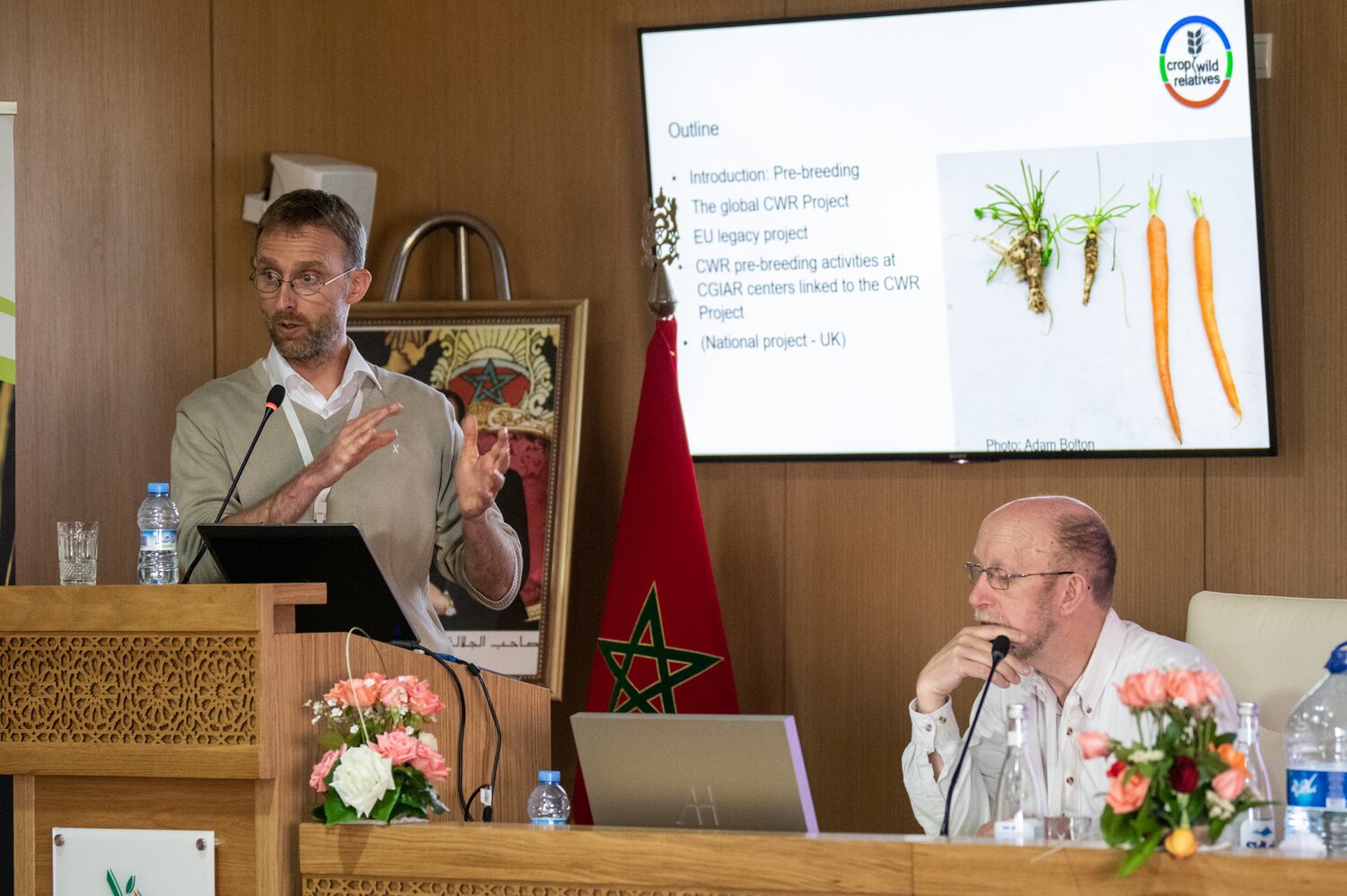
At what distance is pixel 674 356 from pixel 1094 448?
99 centimetres

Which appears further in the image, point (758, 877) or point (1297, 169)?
point (1297, 169)

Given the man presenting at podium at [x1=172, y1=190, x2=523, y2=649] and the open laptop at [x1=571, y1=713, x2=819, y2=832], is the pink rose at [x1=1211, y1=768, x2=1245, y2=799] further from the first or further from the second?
the man presenting at podium at [x1=172, y1=190, x2=523, y2=649]

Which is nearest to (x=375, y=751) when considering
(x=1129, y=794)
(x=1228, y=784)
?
(x=1129, y=794)

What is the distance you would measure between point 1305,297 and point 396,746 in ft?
7.84

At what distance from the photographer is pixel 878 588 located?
3.92 meters

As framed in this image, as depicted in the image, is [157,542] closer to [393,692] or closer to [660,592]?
[393,692]

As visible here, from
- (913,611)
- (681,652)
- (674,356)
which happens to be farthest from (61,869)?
(913,611)

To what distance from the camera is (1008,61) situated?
3.74 metres

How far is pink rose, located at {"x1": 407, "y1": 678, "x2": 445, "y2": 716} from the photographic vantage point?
2.27 m

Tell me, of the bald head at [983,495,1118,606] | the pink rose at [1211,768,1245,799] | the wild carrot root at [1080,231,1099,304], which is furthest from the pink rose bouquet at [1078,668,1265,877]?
the wild carrot root at [1080,231,1099,304]

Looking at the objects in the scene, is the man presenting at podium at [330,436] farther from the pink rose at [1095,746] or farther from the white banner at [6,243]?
the pink rose at [1095,746]

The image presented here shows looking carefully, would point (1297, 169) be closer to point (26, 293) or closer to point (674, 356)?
point (674, 356)

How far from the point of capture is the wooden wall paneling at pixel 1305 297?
3.59 metres

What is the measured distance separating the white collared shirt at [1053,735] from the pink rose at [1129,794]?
632mm
